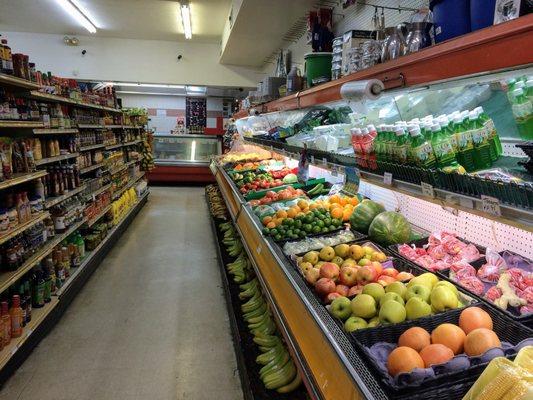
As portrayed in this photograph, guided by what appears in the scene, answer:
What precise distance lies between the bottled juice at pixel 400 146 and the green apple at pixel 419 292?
52 centimetres

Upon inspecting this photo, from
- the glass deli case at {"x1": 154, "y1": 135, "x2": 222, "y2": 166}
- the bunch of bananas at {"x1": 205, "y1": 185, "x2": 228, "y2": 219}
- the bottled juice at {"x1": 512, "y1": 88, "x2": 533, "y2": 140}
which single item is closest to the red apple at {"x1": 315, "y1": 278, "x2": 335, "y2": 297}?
the bottled juice at {"x1": 512, "y1": 88, "x2": 533, "y2": 140}

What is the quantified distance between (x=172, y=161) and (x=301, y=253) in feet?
33.4

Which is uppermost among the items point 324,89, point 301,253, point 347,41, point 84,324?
point 347,41

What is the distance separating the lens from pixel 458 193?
1.33 m

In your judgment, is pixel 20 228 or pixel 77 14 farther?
pixel 77 14

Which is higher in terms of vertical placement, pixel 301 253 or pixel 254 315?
pixel 301 253

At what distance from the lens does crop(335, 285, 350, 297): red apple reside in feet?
6.12

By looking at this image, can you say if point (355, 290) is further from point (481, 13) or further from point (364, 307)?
point (481, 13)

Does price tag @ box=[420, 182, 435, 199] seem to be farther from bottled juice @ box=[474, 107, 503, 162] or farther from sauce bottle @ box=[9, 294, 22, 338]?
sauce bottle @ box=[9, 294, 22, 338]

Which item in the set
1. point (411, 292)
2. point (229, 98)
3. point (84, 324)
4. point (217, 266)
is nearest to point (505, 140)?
point (411, 292)

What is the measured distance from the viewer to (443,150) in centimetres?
157

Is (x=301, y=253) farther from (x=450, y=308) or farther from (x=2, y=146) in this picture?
(x=2, y=146)

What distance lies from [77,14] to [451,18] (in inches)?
319

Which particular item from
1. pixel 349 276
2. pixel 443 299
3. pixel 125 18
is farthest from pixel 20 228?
pixel 125 18
